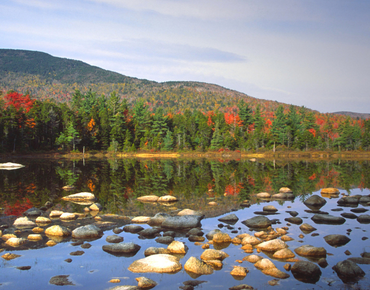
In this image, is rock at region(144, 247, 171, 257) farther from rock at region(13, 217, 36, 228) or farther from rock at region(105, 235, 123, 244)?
rock at region(13, 217, 36, 228)

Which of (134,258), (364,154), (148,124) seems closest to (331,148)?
(364,154)

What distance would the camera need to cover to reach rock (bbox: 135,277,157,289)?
7175 millimetres

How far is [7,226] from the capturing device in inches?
476

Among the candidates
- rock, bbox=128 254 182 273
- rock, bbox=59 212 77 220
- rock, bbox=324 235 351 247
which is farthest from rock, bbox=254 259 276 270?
rock, bbox=59 212 77 220

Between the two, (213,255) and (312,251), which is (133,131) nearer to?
(213,255)

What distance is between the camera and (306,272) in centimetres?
796

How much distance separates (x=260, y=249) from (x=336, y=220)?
565 cm

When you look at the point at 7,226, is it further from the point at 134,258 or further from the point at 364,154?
the point at 364,154

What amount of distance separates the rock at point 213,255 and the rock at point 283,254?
62.3 inches

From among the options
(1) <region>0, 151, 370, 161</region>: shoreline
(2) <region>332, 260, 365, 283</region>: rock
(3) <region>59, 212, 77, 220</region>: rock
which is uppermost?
(2) <region>332, 260, 365, 283</region>: rock

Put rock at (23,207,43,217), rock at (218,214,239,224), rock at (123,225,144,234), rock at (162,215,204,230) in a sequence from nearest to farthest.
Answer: rock at (123,225,144,234) → rock at (162,215,204,230) → rock at (218,214,239,224) → rock at (23,207,43,217)

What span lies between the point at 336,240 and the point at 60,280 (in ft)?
30.1

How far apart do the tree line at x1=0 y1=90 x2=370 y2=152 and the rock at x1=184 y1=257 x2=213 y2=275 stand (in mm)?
73631

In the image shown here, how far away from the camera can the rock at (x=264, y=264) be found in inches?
326
